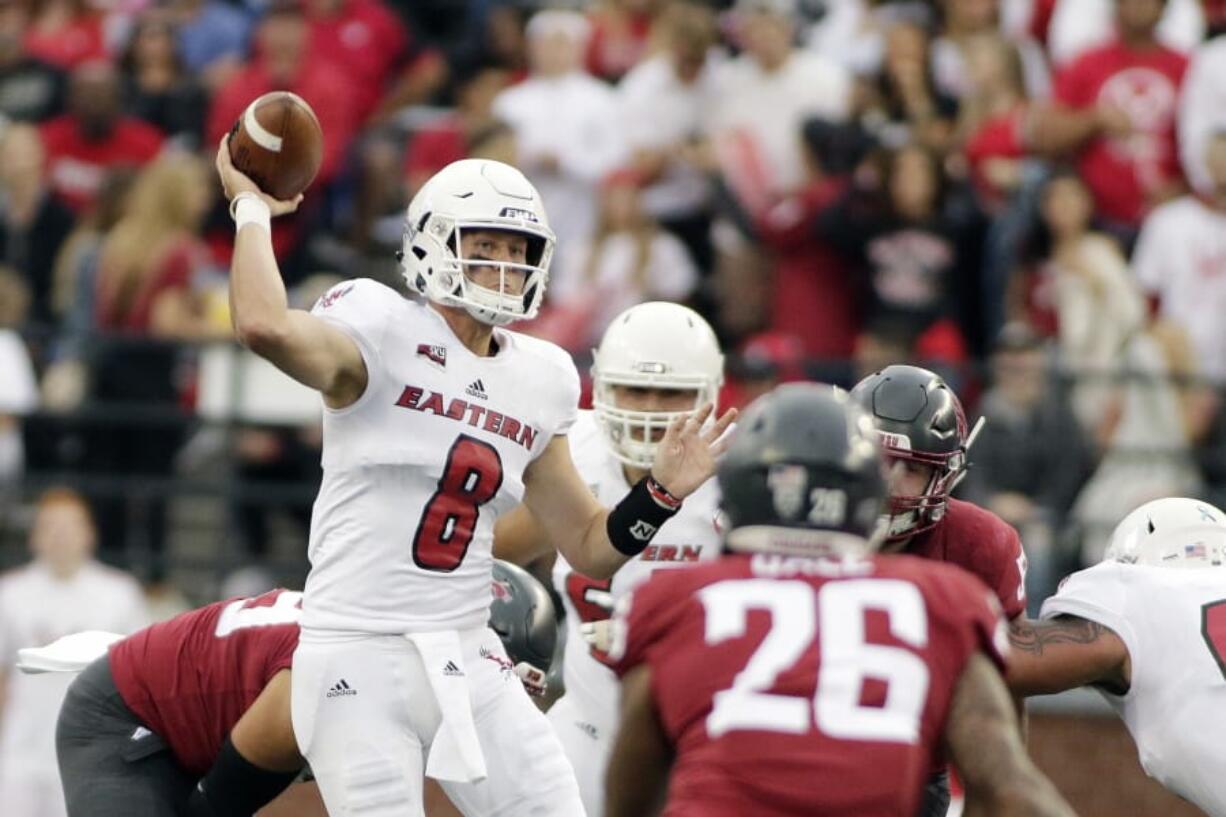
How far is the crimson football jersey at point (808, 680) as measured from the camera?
384 cm

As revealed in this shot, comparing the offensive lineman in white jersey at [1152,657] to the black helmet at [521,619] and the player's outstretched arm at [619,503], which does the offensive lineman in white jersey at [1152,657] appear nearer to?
the player's outstretched arm at [619,503]

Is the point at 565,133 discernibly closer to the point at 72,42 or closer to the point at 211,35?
the point at 211,35

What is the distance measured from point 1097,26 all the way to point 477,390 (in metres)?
5.88

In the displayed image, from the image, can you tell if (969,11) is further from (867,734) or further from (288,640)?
(867,734)

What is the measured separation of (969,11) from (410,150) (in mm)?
Answer: 2810

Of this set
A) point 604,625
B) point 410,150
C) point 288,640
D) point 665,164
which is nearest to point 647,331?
point 604,625

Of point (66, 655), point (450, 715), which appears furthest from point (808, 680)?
point (66, 655)

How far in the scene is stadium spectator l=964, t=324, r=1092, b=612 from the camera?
937 centimetres

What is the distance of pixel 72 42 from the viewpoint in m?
12.8

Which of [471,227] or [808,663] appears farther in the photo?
[471,227]

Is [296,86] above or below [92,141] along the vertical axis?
above

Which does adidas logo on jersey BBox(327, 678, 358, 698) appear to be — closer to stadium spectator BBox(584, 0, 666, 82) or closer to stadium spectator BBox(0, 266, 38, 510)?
stadium spectator BBox(0, 266, 38, 510)

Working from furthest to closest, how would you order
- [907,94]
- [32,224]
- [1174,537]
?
[32,224], [907,94], [1174,537]

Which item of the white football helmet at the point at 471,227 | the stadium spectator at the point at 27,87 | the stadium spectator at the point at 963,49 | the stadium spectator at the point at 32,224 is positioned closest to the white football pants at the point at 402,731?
the white football helmet at the point at 471,227
